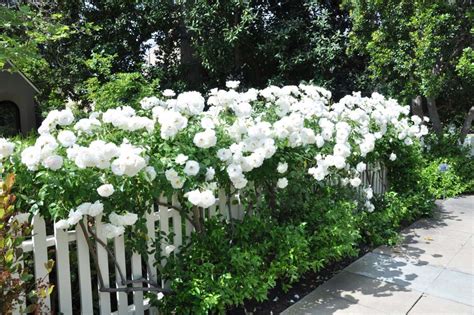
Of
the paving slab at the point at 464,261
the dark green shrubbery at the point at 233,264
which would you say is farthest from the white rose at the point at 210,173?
the paving slab at the point at 464,261

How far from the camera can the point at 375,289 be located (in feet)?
11.6

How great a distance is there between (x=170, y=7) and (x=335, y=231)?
9207 mm

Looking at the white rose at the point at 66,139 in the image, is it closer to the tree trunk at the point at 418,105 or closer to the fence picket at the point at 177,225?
the fence picket at the point at 177,225

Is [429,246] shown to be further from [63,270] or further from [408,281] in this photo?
[63,270]

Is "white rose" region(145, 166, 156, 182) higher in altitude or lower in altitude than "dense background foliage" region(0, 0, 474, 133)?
lower

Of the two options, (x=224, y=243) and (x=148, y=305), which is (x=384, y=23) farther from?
(x=148, y=305)

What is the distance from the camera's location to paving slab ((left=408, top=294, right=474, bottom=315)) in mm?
3145

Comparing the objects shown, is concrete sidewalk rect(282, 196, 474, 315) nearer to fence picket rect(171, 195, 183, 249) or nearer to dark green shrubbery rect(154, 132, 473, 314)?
dark green shrubbery rect(154, 132, 473, 314)

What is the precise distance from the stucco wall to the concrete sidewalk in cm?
1062

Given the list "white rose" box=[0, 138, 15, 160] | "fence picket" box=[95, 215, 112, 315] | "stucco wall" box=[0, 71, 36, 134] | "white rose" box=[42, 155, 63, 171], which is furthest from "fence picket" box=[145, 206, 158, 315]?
"stucco wall" box=[0, 71, 36, 134]

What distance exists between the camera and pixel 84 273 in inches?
106

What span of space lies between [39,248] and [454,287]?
3285 millimetres

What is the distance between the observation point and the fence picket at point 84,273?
2654 mm

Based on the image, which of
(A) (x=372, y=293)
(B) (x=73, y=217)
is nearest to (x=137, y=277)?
(B) (x=73, y=217)
